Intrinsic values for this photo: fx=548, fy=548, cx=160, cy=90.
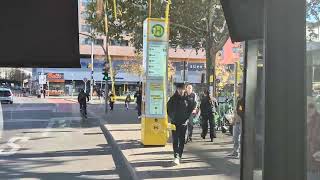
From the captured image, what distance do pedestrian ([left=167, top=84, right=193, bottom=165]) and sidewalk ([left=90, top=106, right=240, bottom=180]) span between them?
0.35 m

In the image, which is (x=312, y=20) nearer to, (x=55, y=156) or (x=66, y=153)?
(x=55, y=156)

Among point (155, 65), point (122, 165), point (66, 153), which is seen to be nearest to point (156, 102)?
point (155, 65)

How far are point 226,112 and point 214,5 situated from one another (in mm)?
6367

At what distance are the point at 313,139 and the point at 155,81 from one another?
1111 centimetres

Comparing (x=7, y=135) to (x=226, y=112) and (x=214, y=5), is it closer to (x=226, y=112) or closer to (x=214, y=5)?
(x=226, y=112)

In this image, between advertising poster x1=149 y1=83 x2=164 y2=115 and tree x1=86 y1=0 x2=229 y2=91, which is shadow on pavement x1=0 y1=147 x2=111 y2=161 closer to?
advertising poster x1=149 y1=83 x2=164 y2=115

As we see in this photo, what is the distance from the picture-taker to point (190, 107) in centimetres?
1192

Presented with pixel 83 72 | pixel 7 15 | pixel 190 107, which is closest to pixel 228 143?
pixel 190 107

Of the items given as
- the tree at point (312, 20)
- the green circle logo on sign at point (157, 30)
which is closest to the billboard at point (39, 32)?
the tree at point (312, 20)

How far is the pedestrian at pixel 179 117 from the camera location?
11.6 meters

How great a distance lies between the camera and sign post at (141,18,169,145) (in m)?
15.1

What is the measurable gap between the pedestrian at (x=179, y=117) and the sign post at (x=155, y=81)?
3302 mm

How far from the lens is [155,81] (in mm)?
15195

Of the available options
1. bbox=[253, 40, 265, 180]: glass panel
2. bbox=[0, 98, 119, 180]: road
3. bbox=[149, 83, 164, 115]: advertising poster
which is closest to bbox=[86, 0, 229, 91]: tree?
bbox=[0, 98, 119, 180]: road
